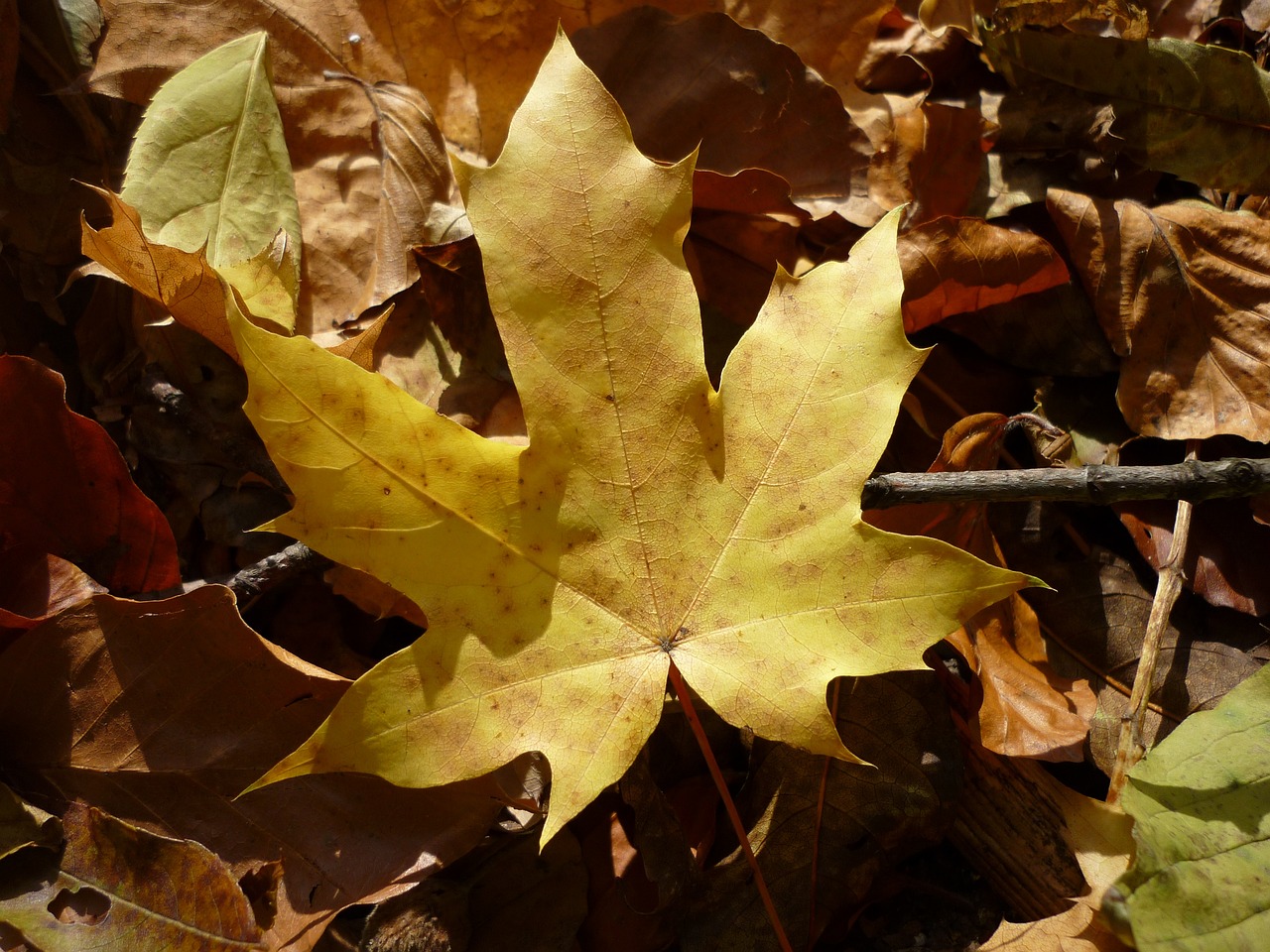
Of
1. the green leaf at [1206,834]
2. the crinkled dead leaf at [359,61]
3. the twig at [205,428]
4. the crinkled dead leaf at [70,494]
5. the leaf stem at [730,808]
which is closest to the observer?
the green leaf at [1206,834]

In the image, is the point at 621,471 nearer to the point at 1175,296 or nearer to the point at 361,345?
the point at 361,345

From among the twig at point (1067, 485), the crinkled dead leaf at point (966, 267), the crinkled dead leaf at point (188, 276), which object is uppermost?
the crinkled dead leaf at point (188, 276)

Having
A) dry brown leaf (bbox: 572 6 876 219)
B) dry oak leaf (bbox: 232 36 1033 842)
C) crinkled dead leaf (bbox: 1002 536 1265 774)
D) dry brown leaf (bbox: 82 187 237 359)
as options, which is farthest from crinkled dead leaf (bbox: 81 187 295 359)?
crinkled dead leaf (bbox: 1002 536 1265 774)

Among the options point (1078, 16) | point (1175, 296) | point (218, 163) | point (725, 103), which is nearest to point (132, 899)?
point (218, 163)

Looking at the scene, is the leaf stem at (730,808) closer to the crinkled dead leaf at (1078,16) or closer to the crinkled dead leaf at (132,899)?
the crinkled dead leaf at (132,899)

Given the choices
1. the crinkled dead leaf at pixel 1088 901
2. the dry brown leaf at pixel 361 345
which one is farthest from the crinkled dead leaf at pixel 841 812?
the dry brown leaf at pixel 361 345

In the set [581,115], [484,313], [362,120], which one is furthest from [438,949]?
[362,120]

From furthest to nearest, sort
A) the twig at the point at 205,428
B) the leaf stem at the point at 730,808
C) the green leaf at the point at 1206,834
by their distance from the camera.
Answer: the twig at the point at 205,428 → the leaf stem at the point at 730,808 → the green leaf at the point at 1206,834

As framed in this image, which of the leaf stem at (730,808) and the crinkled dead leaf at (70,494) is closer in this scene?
the leaf stem at (730,808)
